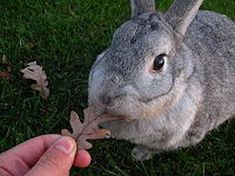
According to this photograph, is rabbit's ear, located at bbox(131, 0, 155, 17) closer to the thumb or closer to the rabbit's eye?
the rabbit's eye

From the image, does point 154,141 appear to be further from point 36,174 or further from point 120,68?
point 36,174

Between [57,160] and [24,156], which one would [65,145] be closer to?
[57,160]

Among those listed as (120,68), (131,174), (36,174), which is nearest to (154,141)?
(131,174)

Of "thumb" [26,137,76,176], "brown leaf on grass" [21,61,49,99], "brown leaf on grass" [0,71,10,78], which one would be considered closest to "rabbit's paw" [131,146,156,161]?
"brown leaf on grass" [21,61,49,99]

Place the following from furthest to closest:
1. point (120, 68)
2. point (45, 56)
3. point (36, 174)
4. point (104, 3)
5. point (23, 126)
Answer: point (104, 3) → point (45, 56) → point (23, 126) → point (120, 68) → point (36, 174)

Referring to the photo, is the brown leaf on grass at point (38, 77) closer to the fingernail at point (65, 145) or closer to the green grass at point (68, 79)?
the green grass at point (68, 79)

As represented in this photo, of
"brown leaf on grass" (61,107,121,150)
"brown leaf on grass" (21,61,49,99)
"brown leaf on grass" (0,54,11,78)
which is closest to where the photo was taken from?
"brown leaf on grass" (61,107,121,150)

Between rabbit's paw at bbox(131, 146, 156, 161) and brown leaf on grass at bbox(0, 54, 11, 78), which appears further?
brown leaf on grass at bbox(0, 54, 11, 78)
